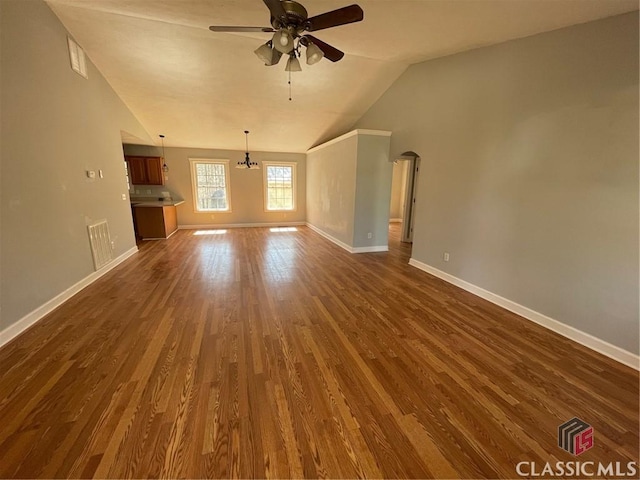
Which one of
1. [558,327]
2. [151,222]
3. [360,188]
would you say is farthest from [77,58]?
[558,327]

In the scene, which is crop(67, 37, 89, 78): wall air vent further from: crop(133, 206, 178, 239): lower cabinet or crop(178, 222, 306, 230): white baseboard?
crop(178, 222, 306, 230): white baseboard

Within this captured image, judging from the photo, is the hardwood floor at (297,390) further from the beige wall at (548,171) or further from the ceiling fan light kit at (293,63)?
the ceiling fan light kit at (293,63)

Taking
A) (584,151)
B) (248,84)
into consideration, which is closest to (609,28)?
(584,151)

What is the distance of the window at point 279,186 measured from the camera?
338 inches

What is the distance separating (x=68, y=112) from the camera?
328cm

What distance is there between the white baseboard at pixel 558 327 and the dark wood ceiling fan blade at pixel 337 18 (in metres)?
3.31

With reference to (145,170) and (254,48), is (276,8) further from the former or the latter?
(145,170)

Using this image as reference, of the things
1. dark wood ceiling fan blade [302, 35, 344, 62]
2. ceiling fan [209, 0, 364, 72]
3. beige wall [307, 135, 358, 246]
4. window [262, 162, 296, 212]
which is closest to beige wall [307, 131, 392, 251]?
beige wall [307, 135, 358, 246]

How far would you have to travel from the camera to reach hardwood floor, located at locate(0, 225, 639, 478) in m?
1.34

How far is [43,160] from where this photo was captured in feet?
9.16

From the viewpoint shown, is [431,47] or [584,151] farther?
[431,47]

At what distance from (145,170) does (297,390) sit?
25.5 feet

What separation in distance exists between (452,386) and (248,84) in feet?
Answer: 17.5

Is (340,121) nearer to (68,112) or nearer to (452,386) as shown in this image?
(68,112)
